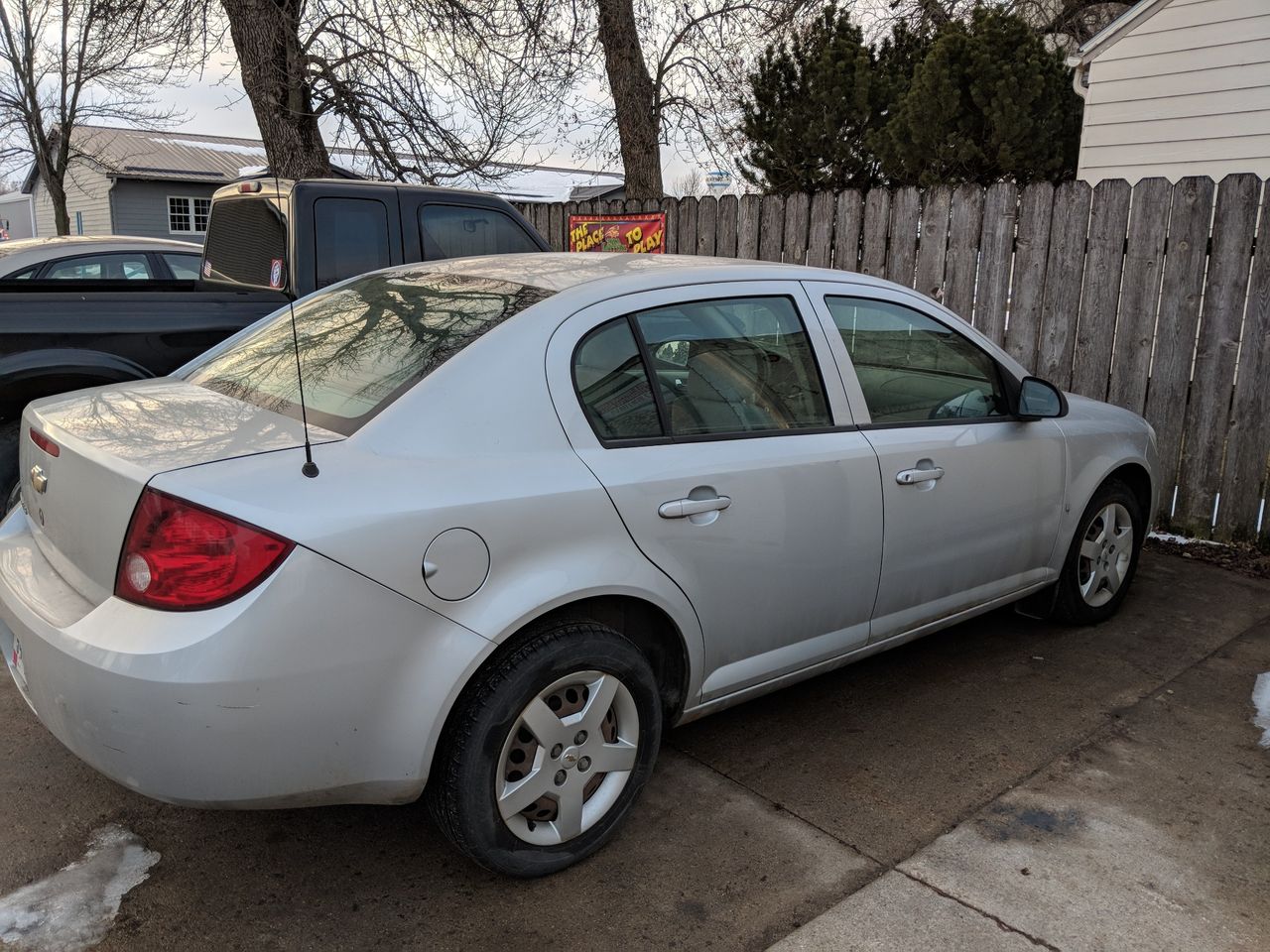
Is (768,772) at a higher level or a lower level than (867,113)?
lower

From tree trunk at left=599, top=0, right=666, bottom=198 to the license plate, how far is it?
342 inches

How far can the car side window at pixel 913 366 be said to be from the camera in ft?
11.7

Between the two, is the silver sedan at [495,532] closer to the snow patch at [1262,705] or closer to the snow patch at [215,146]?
the snow patch at [1262,705]

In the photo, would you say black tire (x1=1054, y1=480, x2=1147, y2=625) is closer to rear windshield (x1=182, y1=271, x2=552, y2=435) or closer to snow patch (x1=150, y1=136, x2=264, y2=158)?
rear windshield (x1=182, y1=271, x2=552, y2=435)

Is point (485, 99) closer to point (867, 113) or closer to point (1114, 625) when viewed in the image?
point (867, 113)

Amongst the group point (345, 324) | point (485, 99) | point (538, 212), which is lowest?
point (345, 324)

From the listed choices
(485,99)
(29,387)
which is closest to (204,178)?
(485,99)

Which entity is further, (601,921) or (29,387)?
(29,387)

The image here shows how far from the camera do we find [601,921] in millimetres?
Result: 2643

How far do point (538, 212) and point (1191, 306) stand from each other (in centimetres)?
603

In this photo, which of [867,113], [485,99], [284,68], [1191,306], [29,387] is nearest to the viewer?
[29,387]

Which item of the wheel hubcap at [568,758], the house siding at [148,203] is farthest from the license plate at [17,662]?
the house siding at [148,203]

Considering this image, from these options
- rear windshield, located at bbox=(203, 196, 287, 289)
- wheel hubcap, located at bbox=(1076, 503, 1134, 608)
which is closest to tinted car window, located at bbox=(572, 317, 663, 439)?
wheel hubcap, located at bbox=(1076, 503, 1134, 608)

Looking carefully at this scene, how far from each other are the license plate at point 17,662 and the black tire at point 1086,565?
386 cm
